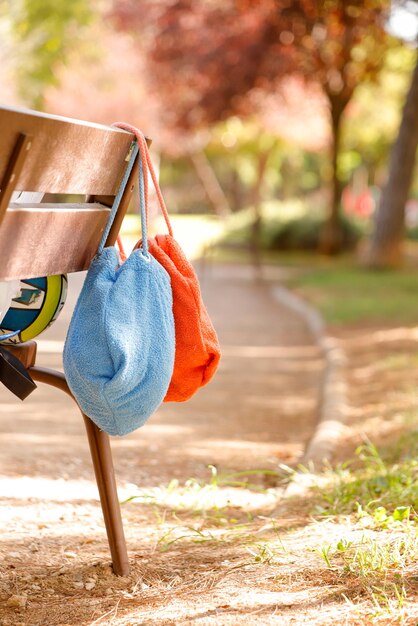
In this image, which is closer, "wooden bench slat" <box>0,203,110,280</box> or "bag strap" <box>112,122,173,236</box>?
"wooden bench slat" <box>0,203,110,280</box>

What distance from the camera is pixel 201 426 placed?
5.85 m

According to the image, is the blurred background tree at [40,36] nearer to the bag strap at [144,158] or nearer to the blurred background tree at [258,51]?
the blurred background tree at [258,51]

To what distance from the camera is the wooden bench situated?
2.25 metres

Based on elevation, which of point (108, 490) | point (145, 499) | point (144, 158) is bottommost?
point (145, 499)

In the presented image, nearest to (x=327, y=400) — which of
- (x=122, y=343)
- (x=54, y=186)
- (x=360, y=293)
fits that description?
(x=122, y=343)

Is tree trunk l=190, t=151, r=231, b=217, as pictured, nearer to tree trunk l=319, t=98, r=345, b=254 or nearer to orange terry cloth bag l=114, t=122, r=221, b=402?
tree trunk l=319, t=98, r=345, b=254

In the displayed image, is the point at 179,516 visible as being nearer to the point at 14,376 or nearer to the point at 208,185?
the point at 14,376

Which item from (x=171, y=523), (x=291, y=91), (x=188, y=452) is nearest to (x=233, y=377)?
(x=188, y=452)

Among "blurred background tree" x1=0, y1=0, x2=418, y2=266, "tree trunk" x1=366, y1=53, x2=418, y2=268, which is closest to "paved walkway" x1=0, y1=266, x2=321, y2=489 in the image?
"tree trunk" x1=366, y1=53, x2=418, y2=268

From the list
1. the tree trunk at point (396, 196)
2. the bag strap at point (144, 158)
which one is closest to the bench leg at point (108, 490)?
the bag strap at point (144, 158)

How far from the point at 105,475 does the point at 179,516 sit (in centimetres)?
102

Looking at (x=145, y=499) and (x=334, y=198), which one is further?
(x=334, y=198)

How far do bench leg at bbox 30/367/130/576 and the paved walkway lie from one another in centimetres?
137

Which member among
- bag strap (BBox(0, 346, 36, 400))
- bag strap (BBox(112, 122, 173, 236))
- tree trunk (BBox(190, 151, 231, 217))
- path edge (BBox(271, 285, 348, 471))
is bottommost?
tree trunk (BBox(190, 151, 231, 217))
